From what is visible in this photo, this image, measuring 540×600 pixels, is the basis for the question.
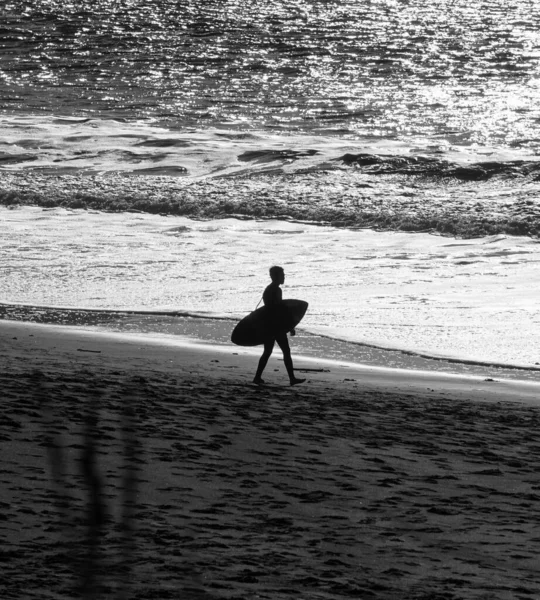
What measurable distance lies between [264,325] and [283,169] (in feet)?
60.2

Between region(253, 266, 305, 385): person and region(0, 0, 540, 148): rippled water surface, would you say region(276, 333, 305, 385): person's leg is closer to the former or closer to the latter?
region(253, 266, 305, 385): person

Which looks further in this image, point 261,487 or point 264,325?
point 264,325

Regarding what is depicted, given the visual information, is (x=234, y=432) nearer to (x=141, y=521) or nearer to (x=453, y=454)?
(x=453, y=454)

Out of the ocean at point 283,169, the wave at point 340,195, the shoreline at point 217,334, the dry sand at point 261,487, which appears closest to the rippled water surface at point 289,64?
the ocean at point 283,169

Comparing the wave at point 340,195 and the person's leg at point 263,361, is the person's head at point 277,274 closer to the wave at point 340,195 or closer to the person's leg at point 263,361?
the person's leg at point 263,361

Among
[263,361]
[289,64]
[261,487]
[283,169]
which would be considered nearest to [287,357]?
[263,361]

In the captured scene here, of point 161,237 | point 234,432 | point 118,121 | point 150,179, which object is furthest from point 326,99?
point 234,432

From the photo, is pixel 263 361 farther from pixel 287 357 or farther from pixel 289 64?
pixel 289 64

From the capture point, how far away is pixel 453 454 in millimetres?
7172

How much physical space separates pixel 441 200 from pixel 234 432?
17.6 meters

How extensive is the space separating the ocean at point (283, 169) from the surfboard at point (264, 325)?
2.38 metres

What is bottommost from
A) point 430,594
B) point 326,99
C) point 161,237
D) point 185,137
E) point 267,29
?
point 430,594

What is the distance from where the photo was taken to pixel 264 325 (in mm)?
9664

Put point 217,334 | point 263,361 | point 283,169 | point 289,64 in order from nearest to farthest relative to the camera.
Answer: point 263,361 < point 217,334 < point 283,169 < point 289,64
